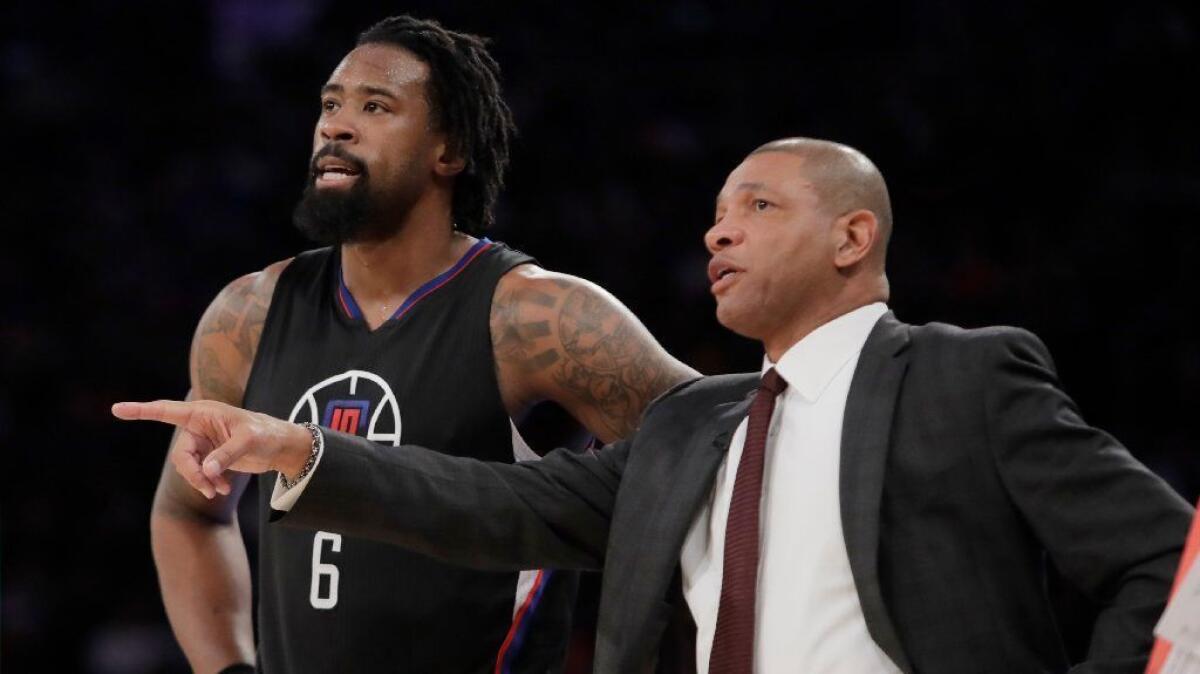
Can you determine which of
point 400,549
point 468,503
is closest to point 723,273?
point 468,503

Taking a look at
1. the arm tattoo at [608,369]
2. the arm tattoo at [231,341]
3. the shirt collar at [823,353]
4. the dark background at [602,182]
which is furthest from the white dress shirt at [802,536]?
the dark background at [602,182]

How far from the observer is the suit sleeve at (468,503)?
2.28 m

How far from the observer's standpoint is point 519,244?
6301 mm

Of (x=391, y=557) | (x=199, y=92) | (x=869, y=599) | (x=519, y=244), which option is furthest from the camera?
(x=199, y=92)

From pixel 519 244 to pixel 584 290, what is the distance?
A: 346cm

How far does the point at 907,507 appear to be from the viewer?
2.10m

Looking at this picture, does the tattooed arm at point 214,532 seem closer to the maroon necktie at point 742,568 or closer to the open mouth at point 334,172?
the open mouth at point 334,172

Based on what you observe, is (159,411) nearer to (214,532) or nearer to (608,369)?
(608,369)

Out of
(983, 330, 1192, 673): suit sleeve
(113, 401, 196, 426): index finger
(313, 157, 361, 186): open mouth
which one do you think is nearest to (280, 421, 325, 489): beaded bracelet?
(113, 401, 196, 426): index finger

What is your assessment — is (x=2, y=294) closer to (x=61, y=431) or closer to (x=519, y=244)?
(x=61, y=431)

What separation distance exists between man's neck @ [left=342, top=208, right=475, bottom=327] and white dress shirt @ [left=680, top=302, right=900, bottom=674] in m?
0.90

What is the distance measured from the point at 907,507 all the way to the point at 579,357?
84cm

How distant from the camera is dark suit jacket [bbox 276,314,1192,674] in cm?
194

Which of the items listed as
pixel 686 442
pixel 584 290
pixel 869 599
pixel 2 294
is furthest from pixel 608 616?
pixel 2 294
